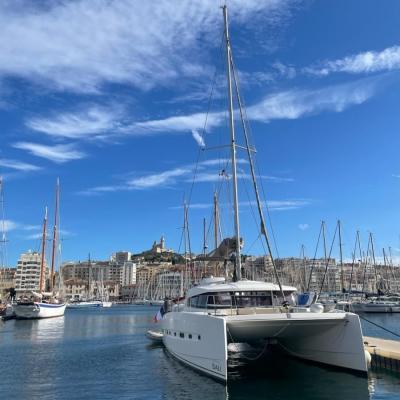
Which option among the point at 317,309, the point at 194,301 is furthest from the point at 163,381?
the point at 317,309

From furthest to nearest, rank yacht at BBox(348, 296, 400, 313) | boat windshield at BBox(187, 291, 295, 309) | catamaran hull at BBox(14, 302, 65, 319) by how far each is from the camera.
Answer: yacht at BBox(348, 296, 400, 313) < catamaran hull at BBox(14, 302, 65, 319) < boat windshield at BBox(187, 291, 295, 309)

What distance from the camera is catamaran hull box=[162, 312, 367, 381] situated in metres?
13.1

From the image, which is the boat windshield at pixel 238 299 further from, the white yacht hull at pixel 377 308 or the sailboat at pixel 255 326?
the white yacht hull at pixel 377 308

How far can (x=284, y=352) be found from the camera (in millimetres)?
17625

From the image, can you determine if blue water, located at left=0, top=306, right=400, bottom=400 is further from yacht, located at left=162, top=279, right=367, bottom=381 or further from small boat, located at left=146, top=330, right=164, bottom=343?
small boat, located at left=146, top=330, right=164, bottom=343

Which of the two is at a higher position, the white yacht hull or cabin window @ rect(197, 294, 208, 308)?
cabin window @ rect(197, 294, 208, 308)

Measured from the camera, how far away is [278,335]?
1608cm

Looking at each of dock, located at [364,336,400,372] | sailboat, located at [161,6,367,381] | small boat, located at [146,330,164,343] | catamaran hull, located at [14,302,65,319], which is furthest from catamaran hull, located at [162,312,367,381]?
catamaran hull, located at [14,302,65,319]

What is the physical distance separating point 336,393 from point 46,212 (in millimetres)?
61614

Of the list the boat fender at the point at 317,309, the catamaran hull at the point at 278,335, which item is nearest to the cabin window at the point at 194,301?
the catamaran hull at the point at 278,335

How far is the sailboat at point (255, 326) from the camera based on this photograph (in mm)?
13453

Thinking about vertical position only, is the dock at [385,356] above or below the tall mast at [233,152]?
below

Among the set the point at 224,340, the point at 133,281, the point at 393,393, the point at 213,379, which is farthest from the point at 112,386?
the point at 133,281

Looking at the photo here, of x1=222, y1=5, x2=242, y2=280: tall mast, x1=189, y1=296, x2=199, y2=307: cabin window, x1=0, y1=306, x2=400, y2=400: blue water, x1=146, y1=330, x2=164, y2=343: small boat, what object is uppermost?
x1=222, y1=5, x2=242, y2=280: tall mast
